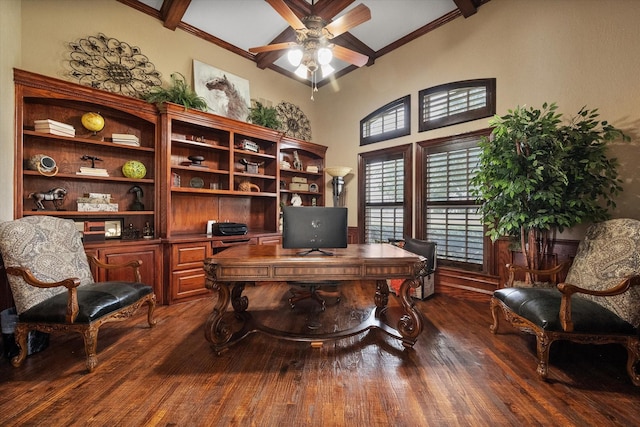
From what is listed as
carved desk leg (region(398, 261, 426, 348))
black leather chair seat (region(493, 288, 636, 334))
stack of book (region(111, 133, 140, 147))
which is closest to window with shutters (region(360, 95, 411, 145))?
carved desk leg (region(398, 261, 426, 348))

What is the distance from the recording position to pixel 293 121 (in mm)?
4980

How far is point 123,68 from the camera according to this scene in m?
3.16

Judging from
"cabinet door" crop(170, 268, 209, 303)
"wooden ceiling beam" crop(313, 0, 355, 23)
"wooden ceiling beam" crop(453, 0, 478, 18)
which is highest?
"wooden ceiling beam" crop(453, 0, 478, 18)

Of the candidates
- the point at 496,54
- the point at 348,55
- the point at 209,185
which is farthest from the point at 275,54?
the point at 496,54

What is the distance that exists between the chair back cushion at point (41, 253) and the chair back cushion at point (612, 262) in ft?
14.0

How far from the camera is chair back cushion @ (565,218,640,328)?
6.03ft

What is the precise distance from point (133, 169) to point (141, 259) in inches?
42.7

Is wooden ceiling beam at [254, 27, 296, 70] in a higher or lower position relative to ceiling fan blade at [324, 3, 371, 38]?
higher

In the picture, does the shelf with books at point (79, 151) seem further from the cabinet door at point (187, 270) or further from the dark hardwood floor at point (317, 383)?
the dark hardwood floor at point (317, 383)

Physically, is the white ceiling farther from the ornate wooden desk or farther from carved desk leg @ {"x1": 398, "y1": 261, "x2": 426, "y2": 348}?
carved desk leg @ {"x1": 398, "y1": 261, "x2": 426, "y2": 348}

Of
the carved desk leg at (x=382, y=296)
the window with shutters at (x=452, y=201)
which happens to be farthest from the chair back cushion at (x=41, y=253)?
the window with shutters at (x=452, y=201)

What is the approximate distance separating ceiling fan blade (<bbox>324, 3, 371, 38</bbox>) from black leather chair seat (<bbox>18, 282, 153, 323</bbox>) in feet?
9.45

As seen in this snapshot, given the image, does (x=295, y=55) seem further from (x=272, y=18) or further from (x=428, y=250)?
(x=428, y=250)

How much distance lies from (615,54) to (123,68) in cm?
525
